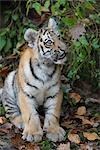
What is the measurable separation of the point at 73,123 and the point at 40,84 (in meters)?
0.57

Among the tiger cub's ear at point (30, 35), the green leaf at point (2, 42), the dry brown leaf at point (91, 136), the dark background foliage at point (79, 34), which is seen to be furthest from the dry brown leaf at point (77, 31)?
the green leaf at point (2, 42)

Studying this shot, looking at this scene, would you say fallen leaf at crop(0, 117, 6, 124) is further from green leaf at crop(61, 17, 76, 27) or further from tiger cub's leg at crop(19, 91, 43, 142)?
green leaf at crop(61, 17, 76, 27)

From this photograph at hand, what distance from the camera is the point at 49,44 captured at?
4.17 meters

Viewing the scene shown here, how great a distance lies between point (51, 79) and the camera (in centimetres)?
436

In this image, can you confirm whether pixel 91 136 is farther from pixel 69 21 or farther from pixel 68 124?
pixel 69 21

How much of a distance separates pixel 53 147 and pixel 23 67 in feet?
2.39

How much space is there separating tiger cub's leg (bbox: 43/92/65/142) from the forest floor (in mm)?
57

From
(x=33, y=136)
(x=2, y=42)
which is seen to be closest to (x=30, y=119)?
(x=33, y=136)

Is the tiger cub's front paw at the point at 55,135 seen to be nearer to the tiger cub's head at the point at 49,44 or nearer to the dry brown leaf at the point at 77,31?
the tiger cub's head at the point at 49,44

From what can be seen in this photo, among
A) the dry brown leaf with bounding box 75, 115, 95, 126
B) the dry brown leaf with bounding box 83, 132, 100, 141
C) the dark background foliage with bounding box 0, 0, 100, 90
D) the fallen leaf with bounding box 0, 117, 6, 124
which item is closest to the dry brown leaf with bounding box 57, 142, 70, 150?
the dry brown leaf with bounding box 83, 132, 100, 141

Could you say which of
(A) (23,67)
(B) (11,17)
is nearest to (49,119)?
(A) (23,67)

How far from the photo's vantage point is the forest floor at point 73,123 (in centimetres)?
420

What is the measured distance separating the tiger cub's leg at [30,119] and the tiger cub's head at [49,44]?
1.39ft

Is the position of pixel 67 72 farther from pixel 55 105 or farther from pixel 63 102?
pixel 55 105
